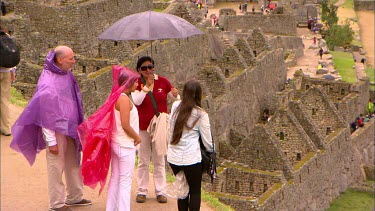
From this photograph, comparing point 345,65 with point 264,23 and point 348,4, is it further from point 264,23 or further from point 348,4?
point 348,4

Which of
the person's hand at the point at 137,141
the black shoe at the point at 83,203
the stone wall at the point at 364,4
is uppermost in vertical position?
the person's hand at the point at 137,141

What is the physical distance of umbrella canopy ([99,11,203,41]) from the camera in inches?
653

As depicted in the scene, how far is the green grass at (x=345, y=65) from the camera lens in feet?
143

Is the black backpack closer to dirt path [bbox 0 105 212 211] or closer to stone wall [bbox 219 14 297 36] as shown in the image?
dirt path [bbox 0 105 212 211]

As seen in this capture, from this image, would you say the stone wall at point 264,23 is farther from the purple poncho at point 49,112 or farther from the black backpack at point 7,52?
the purple poncho at point 49,112

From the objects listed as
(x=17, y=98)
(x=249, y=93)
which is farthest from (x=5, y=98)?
(x=249, y=93)

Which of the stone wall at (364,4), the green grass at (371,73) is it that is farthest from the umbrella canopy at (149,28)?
the stone wall at (364,4)

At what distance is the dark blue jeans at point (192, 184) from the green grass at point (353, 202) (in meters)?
15.7

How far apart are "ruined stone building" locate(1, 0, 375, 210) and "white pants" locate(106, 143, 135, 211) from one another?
27.6 feet

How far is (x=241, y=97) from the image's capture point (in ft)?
104

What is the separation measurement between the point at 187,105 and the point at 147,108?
50.7 inches

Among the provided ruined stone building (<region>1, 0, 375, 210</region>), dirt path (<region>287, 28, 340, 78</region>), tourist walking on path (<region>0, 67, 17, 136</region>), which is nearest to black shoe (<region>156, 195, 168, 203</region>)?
tourist walking on path (<region>0, 67, 17, 136</region>)

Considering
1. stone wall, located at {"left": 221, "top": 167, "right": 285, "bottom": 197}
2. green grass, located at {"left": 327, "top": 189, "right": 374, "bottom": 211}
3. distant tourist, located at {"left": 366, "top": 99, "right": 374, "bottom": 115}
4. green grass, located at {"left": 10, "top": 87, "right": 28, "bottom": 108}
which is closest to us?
green grass, located at {"left": 10, "top": 87, "right": 28, "bottom": 108}

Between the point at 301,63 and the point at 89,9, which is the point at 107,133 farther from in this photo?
the point at 301,63
